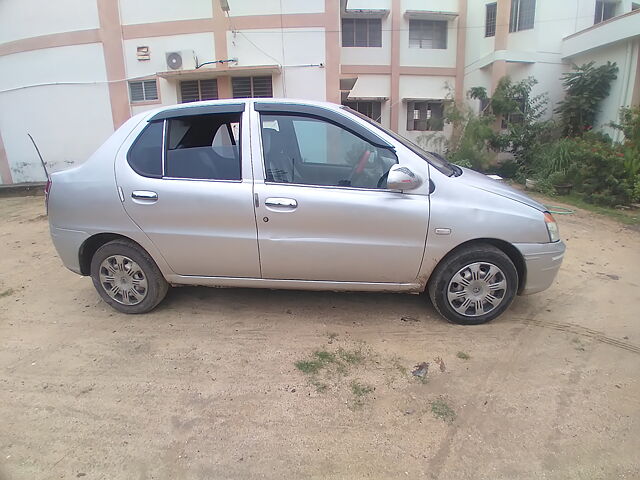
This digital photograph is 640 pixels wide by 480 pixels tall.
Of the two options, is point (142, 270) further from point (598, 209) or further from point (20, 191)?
point (20, 191)

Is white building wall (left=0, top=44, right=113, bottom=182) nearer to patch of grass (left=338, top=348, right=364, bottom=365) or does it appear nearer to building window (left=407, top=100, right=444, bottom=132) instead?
building window (left=407, top=100, right=444, bottom=132)

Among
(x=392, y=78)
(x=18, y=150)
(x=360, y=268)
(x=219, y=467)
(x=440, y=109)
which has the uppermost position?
(x=392, y=78)

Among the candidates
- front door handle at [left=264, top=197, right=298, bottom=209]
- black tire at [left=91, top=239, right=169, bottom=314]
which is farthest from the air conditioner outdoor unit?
front door handle at [left=264, top=197, right=298, bottom=209]

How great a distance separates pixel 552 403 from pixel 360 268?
1.52 meters

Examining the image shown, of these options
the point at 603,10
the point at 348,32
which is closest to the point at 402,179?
the point at 348,32

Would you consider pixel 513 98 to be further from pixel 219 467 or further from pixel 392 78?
pixel 219 467

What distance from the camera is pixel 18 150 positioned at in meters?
14.6

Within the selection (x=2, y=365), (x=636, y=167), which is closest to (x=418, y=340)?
(x=2, y=365)

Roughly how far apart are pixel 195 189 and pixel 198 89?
11.1m

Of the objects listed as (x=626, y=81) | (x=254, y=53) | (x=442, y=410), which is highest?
(x=254, y=53)

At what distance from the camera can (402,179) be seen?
2994 millimetres

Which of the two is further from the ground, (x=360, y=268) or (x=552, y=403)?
(x=360, y=268)

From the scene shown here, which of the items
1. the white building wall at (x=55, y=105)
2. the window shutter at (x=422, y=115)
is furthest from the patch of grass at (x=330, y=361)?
the window shutter at (x=422, y=115)

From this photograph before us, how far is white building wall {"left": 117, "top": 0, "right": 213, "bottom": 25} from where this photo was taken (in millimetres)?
12141
